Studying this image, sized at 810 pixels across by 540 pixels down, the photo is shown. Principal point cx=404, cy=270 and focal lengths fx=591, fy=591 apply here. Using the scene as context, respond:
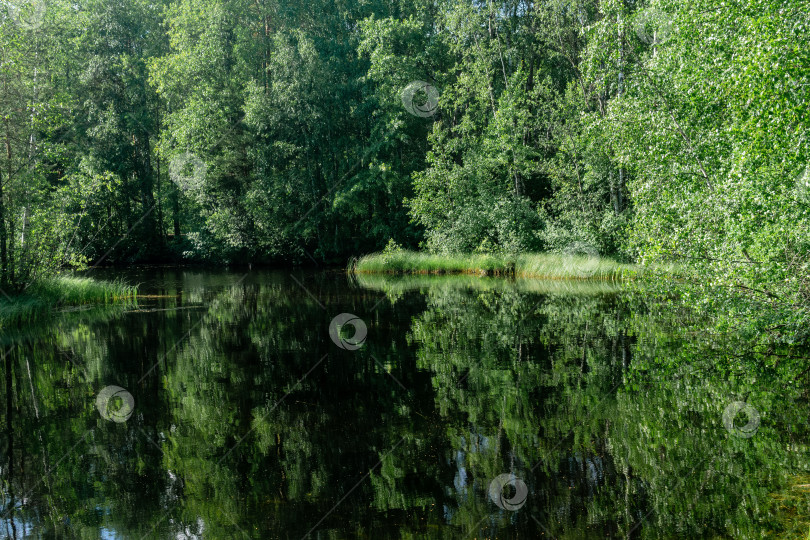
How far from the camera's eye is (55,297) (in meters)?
15.7

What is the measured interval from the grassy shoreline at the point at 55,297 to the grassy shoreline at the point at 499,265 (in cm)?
1203

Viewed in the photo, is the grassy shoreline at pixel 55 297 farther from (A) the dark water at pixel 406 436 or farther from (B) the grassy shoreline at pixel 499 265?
(B) the grassy shoreline at pixel 499 265

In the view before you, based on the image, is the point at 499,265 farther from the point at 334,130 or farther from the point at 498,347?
the point at 498,347

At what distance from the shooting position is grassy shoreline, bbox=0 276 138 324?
45.3 feet

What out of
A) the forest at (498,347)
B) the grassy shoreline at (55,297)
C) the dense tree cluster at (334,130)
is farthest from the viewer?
the dense tree cluster at (334,130)

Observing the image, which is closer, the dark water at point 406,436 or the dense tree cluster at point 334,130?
the dark water at point 406,436

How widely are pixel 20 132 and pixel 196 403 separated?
11.6 m

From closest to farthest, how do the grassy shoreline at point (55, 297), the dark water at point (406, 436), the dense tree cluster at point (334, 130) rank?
the dark water at point (406, 436), the grassy shoreline at point (55, 297), the dense tree cluster at point (334, 130)

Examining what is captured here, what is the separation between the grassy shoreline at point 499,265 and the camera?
73.7 ft

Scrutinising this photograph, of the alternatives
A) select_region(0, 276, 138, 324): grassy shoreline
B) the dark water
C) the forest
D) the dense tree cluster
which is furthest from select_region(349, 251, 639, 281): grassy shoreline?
select_region(0, 276, 138, 324): grassy shoreline

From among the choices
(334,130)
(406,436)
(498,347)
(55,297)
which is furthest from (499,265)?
(406,436)

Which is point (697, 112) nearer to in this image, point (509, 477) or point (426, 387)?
point (426, 387)

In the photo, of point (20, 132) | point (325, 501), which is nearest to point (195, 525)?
point (325, 501)

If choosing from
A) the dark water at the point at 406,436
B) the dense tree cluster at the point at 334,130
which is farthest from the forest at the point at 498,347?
the dense tree cluster at the point at 334,130
